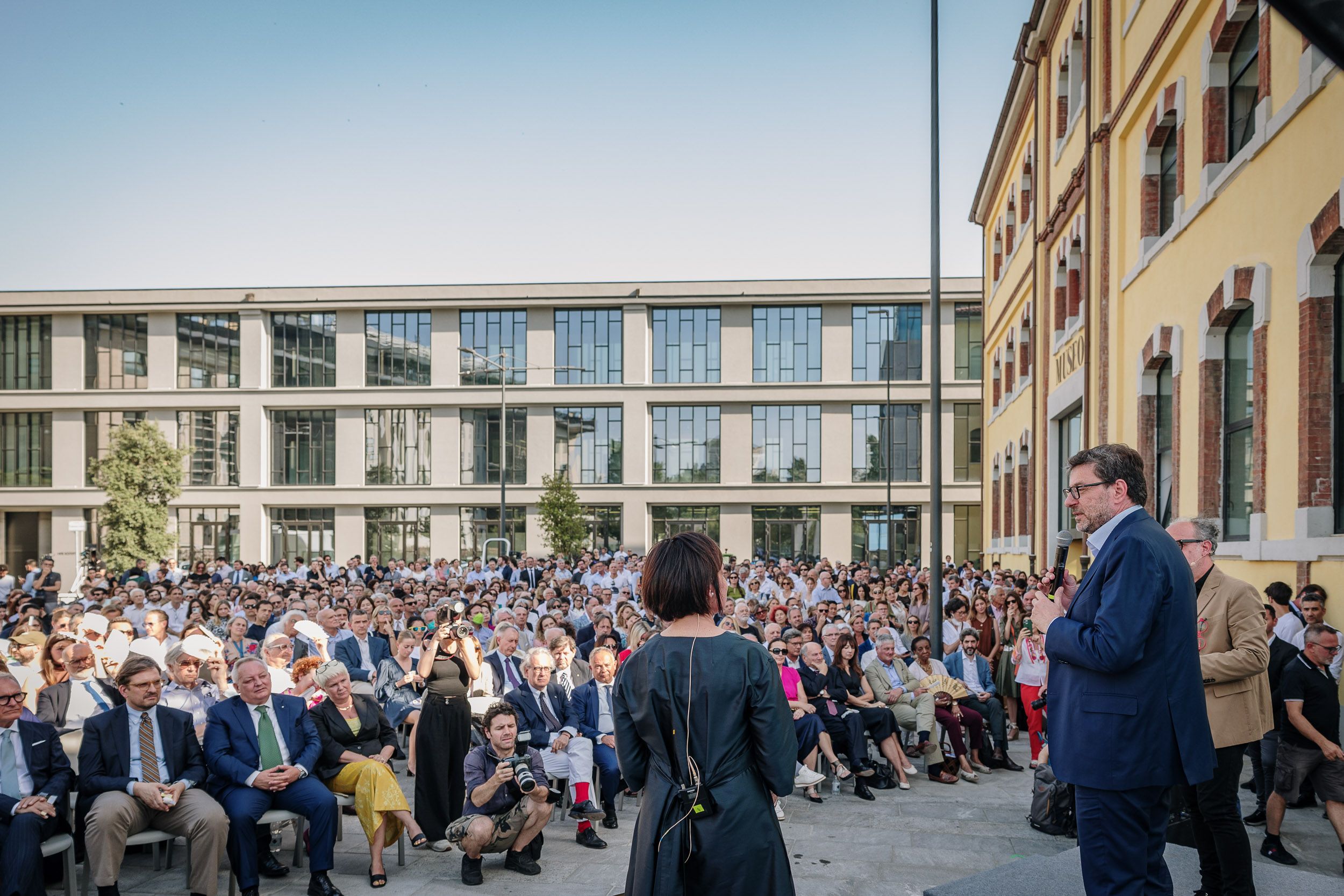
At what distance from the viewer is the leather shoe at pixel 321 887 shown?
6367 mm

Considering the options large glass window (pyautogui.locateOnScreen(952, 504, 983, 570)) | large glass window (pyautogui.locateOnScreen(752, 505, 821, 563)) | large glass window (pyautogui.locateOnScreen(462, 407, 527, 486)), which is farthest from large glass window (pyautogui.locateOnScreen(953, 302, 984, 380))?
large glass window (pyautogui.locateOnScreen(462, 407, 527, 486))

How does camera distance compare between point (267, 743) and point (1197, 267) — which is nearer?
point (267, 743)

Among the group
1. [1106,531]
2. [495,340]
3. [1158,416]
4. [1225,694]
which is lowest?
[1225,694]

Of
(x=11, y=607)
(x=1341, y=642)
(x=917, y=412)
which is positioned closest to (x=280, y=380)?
(x=917, y=412)

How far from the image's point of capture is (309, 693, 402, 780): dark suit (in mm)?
7242

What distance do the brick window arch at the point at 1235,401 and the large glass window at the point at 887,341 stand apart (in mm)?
34650

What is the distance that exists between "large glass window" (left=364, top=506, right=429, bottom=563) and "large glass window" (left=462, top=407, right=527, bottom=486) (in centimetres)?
291

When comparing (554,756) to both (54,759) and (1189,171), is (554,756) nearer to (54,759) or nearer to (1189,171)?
(54,759)

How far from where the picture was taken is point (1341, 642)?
8.31m

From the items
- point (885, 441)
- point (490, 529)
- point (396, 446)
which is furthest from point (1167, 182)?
point (396, 446)

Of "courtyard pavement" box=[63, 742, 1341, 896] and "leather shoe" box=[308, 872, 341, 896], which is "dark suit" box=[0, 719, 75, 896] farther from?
"leather shoe" box=[308, 872, 341, 896]

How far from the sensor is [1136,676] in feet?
11.8

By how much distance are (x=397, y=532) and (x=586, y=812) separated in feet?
138

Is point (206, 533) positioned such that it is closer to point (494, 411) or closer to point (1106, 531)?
point (494, 411)
